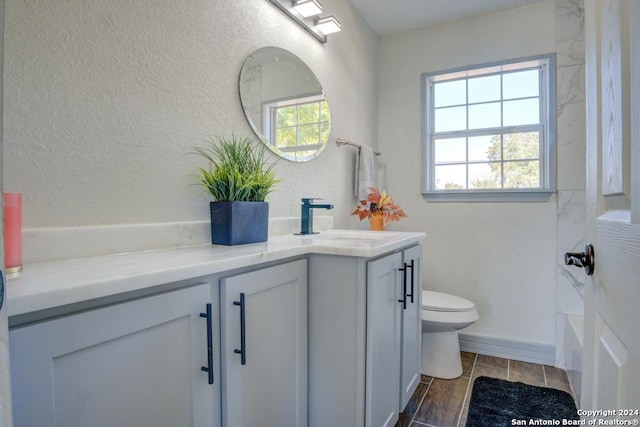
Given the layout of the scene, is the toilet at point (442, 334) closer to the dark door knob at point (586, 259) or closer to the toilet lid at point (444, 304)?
the toilet lid at point (444, 304)

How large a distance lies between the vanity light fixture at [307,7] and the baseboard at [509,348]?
2378 mm

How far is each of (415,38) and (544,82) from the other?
100 cm

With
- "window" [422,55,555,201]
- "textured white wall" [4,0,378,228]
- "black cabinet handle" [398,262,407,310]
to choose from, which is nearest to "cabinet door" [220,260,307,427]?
"textured white wall" [4,0,378,228]

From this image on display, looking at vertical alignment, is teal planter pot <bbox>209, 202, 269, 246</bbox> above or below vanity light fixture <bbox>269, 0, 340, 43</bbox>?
below

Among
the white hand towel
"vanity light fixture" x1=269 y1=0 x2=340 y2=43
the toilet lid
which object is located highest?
"vanity light fixture" x1=269 y1=0 x2=340 y2=43

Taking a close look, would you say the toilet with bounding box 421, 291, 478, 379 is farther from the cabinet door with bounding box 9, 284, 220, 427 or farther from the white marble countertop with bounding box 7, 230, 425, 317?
the cabinet door with bounding box 9, 284, 220, 427

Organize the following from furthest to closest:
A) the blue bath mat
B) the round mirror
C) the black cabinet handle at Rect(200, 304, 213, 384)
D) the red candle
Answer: the blue bath mat, the round mirror, the black cabinet handle at Rect(200, 304, 213, 384), the red candle

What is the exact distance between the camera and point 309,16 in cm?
187

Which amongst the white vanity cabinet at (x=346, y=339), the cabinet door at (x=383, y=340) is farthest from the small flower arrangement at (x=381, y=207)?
the white vanity cabinet at (x=346, y=339)

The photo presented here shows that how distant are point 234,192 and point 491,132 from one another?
215cm

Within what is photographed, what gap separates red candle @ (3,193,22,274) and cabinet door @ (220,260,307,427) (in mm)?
433

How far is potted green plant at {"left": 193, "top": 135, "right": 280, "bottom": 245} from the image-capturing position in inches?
48.3

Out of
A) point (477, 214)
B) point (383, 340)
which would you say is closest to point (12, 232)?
point (383, 340)

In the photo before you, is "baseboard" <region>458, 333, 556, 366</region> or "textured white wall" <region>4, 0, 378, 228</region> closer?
"textured white wall" <region>4, 0, 378, 228</region>
